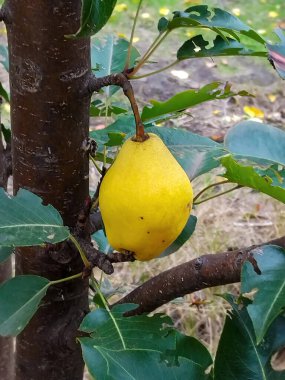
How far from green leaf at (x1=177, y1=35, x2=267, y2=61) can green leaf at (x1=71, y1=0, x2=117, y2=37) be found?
17 centimetres

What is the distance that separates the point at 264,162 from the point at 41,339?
336 mm

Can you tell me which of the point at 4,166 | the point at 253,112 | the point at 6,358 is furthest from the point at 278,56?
the point at 253,112

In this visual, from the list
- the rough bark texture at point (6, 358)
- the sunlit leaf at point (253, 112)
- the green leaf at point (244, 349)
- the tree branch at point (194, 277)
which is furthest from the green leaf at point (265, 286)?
the sunlit leaf at point (253, 112)

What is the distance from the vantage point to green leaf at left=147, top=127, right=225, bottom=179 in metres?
0.68

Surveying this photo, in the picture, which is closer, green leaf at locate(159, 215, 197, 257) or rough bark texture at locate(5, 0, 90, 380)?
rough bark texture at locate(5, 0, 90, 380)

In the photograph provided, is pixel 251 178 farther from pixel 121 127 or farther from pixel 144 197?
pixel 121 127

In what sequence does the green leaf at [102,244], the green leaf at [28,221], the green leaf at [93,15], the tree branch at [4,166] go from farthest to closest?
the green leaf at [102,244]
the tree branch at [4,166]
the green leaf at [28,221]
the green leaf at [93,15]

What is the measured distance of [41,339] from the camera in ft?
2.41

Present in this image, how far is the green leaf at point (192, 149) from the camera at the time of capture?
26.6 inches

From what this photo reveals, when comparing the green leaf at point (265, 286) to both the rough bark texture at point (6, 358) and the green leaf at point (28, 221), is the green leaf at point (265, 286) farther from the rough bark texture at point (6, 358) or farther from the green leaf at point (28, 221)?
the rough bark texture at point (6, 358)

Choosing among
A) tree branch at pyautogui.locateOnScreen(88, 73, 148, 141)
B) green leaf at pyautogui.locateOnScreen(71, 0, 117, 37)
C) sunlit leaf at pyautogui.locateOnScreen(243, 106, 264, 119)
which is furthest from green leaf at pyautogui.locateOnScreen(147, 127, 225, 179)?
sunlit leaf at pyautogui.locateOnScreen(243, 106, 264, 119)

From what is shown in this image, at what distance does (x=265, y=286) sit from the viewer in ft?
1.72

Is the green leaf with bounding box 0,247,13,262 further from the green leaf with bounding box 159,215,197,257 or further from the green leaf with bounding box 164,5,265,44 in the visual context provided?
the green leaf with bounding box 164,5,265,44

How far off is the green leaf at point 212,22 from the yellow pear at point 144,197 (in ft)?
0.37
